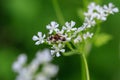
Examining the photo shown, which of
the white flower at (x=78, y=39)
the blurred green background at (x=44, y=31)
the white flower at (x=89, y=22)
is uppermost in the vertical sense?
the blurred green background at (x=44, y=31)

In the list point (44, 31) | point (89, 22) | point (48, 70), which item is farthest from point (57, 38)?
point (44, 31)

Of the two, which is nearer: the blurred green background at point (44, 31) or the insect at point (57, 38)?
the insect at point (57, 38)

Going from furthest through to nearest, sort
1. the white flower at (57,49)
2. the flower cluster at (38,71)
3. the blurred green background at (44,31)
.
Answer: the blurred green background at (44,31) < the flower cluster at (38,71) < the white flower at (57,49)

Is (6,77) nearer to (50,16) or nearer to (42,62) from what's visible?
(50,16)

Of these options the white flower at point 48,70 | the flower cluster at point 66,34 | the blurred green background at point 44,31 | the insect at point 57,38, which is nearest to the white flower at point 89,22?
the flower cluster at point 66,34

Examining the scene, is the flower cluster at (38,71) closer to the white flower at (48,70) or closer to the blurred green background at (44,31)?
the white flower at (48,70)

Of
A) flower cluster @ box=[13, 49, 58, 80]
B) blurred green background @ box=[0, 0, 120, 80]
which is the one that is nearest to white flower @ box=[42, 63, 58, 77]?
flower cluster @ box=[13, 49, 58, 80]

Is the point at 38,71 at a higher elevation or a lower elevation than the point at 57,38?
higher

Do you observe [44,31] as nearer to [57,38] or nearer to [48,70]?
[48,70]

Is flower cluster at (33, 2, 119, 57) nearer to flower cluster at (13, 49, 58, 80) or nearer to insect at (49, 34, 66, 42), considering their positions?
insect at (49, 34, 66, 42)

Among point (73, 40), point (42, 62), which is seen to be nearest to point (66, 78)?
point (42, 62)
